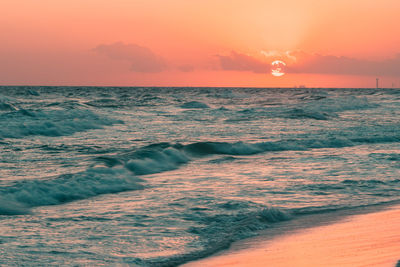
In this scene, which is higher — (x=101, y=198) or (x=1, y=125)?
(x=1, y=125)

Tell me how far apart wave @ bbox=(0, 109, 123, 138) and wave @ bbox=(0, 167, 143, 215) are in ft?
38.1

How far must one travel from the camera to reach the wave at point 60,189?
8.83 m

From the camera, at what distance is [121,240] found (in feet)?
21.3

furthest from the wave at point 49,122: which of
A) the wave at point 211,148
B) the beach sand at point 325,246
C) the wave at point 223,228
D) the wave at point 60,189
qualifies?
the beach sand at point 325,246

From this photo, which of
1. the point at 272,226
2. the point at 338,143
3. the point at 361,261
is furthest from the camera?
the point at 338,143

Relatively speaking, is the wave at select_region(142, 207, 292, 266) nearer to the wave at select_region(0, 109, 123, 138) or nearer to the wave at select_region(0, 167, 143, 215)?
the wave at select_region(0, 167, 143, 215)

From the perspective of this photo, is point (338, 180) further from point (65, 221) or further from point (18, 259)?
point (18, 259)

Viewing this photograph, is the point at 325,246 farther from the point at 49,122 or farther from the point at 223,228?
the point at 49,122

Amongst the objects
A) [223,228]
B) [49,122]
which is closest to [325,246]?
[223,228]

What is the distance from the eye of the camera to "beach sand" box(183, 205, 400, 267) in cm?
553

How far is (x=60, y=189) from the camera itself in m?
9.62

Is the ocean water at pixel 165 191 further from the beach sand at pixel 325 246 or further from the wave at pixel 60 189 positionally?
the beach sand at pixel 325 246

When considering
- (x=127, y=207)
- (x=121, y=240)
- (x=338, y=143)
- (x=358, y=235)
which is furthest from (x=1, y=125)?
(x=358, y=235)

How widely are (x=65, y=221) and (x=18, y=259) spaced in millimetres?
1832
